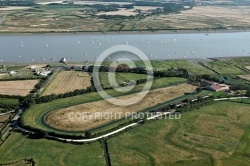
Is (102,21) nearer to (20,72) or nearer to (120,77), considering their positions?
(20,72)

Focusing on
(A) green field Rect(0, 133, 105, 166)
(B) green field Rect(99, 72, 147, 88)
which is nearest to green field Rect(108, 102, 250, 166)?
(A) green field Rect(0, 133, 105, 166)

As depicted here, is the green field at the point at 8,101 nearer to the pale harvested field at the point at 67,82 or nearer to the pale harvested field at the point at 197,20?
the pale harvested field at the point at 67,82

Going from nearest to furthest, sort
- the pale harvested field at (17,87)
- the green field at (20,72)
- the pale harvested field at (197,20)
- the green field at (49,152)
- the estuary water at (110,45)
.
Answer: the green field at (49,152) → the pale harvested field at (17,87) → the green field at (20,72) → the estuary water at (110,45) → the pale harvested field at (197,20)

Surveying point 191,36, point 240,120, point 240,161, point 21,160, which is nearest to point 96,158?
point 21,160

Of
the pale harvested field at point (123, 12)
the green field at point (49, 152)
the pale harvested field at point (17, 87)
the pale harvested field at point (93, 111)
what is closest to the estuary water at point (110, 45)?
the pale harvested field at point (17, 87)

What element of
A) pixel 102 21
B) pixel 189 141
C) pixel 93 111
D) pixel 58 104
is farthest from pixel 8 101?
pixel 102 21

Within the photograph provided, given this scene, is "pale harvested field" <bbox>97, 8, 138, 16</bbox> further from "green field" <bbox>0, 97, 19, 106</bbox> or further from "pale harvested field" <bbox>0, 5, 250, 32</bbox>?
"green field" <bbox>0, 97, 19, 106</bbox>
